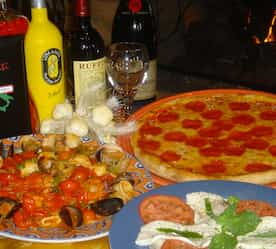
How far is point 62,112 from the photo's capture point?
1278 mm

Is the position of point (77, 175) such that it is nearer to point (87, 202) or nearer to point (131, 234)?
point (87, 202)

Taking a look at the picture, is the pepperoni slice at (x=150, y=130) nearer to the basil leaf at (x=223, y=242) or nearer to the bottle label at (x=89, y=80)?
the bottle label at (x=89, y=80)

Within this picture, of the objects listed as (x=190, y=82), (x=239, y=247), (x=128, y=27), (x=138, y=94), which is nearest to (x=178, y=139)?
(x=138, y=94)

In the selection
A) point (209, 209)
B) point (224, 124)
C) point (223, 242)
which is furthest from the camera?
point (224, 124)

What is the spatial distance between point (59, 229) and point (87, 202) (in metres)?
0.08

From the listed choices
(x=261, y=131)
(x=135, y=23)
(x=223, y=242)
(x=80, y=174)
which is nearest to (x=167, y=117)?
(x=261, y=131)

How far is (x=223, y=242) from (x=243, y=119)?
2.43 ft

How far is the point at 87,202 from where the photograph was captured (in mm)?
977

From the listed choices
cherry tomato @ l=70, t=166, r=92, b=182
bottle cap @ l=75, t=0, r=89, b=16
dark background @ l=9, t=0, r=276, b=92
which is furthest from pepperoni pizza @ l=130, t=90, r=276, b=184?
dark background @ l=9, t=0, r=276, b=92

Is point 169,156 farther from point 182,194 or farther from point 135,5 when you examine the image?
point 135,5

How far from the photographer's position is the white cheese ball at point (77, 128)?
122cm

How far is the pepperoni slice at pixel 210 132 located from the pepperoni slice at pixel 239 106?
149mm

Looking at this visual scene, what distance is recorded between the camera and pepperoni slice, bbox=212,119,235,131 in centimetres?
142

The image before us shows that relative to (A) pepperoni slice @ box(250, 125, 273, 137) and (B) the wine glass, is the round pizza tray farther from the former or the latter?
(A) pepperoni slice @ box(250, 125, 273, 137)
